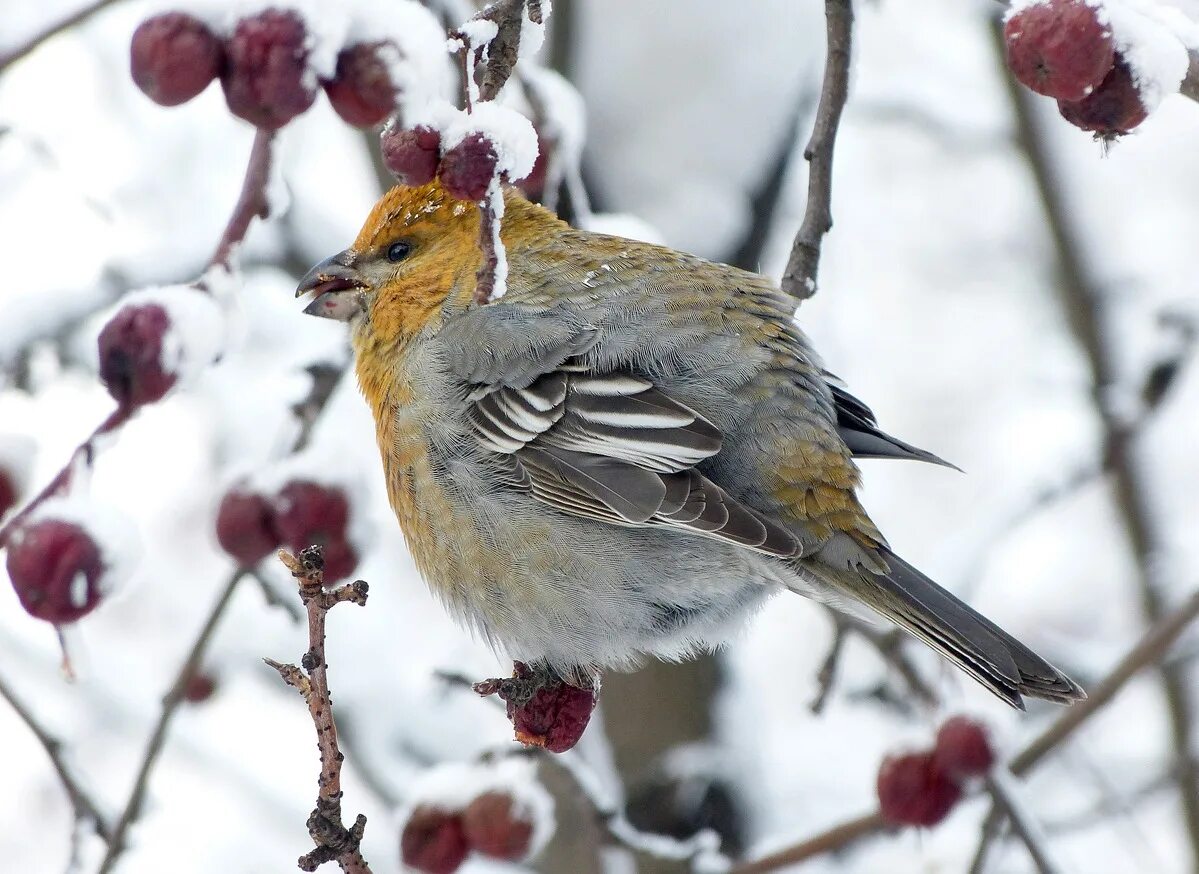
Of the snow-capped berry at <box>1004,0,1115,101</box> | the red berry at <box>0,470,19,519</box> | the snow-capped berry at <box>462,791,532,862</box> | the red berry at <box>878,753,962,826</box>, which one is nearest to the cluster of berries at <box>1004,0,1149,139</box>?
the snow-capped berry at <box>1004,0,1115,101</box>

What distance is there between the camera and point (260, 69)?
1.78 metres

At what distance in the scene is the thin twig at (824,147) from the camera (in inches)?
90.7

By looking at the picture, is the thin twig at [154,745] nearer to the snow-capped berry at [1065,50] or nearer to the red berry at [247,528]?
the red berry at [247,528]

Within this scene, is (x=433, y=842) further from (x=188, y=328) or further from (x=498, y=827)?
(x=188, y=328)

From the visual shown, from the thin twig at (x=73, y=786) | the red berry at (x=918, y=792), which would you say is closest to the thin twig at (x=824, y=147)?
the red berry at (x=918, y=792)

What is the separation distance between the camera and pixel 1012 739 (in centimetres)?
289

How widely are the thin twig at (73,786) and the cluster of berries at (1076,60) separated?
73.9 inches

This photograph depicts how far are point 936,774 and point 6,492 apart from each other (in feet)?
6.36

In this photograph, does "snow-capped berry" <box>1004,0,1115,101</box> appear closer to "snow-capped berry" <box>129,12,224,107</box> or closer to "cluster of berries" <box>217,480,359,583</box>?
"snow-capped berry" <box>129,12,224,107</box>

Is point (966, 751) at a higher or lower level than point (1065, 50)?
lower

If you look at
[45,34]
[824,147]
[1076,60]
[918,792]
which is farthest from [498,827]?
[1076,60]

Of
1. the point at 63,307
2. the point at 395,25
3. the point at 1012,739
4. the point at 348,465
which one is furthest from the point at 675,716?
the point at 395,25

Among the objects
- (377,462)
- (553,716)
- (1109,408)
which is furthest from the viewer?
(377,462)

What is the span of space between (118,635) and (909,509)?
16.6 feet
